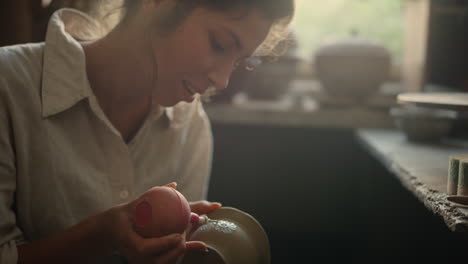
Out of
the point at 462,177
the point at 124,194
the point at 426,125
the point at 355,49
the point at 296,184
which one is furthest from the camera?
the point at 296,184

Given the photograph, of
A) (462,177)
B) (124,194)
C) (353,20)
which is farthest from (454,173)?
(353,20)

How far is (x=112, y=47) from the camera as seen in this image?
1.23 meters

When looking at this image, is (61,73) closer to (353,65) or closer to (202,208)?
(202,208)

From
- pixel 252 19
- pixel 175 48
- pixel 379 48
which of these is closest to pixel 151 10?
pixel 175 48

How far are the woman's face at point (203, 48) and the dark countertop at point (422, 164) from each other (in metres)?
0.53

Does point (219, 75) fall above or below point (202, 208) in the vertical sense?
above

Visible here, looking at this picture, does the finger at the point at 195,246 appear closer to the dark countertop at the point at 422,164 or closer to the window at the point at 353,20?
A: the dark countertop at the point at 422,164

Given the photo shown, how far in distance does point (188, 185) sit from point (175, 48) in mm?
520

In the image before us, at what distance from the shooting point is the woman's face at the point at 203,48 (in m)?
1.13

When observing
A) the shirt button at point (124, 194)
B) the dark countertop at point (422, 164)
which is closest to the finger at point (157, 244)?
the shirt button at point (124, 194)

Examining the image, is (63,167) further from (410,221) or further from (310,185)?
(310,185)

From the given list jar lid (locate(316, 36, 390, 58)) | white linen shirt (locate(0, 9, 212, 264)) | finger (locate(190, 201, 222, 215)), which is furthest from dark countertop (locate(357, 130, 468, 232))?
white linen shirt (locate(0, 9, 212, 264))

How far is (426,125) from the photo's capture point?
6.02 ft

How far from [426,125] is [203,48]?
1.07 meters
